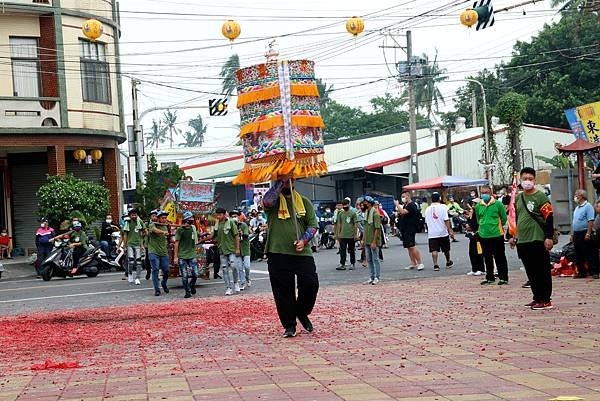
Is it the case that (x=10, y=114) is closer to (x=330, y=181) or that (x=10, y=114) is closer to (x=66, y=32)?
(x=66, y=32)

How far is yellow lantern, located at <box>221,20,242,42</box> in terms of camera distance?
20938 millimetres

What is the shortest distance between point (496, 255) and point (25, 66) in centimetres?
2043

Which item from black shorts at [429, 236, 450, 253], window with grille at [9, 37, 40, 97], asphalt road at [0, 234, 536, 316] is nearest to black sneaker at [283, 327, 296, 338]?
asphalt road at [0, 234, 536, 316]

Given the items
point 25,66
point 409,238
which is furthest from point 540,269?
point 25,66

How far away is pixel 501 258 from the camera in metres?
16.8

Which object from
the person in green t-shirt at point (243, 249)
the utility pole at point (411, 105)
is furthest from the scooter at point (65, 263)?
the utility pole at point (411, 105)

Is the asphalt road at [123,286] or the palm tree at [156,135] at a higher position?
the palm tree at [156,135]

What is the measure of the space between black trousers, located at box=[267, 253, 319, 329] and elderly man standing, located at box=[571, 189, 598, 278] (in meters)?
8.01

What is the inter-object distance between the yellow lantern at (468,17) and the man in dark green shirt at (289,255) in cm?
1113

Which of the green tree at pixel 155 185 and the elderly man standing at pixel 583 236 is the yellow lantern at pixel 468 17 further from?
the green tree at pixel 155 185

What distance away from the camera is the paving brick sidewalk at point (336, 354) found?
23.9ft

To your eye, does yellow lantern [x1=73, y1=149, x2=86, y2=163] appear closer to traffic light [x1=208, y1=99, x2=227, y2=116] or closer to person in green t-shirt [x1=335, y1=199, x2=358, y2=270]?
traffic light [x1=208, y1=99, x2=227, y2=116]

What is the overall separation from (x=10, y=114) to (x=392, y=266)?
578 inches

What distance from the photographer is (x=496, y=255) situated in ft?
55.1
